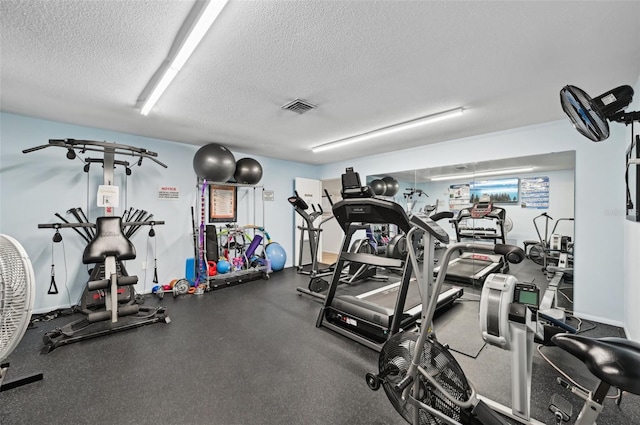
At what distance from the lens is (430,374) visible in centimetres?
146

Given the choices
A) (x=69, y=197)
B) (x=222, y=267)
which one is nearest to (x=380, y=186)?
(x=222, y=267)

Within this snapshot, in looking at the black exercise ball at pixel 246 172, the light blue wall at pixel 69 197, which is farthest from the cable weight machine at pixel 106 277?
the black exercise ball at pixel 246 172

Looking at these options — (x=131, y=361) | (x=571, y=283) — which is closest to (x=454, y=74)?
(x=571, y=283)

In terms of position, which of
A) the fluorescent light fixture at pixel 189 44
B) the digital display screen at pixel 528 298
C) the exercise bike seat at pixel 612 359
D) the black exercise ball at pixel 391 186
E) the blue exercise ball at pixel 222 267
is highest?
Result: the fluorescent light fixture at pixel 189 44

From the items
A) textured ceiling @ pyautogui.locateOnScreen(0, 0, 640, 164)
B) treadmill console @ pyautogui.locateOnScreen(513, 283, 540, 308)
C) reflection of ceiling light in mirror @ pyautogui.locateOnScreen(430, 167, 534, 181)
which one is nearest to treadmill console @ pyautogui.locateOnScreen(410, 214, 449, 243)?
treadmill console @ pyautogui.locateOnScreen(513, 283, 540, 308)

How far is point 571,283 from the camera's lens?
3.75 meters

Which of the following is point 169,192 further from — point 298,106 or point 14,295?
point 14,295

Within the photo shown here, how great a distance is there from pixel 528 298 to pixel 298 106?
284 cm

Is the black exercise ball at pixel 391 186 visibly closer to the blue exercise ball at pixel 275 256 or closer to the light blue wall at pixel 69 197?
the blue exercise ball at pixel 275 256

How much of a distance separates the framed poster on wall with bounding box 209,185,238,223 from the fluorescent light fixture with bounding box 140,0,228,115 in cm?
261

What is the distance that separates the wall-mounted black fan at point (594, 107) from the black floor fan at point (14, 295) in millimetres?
3130

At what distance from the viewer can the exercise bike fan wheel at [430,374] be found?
4.51ft

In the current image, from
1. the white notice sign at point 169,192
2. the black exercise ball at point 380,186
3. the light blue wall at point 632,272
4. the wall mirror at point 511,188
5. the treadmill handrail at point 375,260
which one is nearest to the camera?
the light blue wall at point 632,272

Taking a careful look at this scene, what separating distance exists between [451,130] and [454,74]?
1.85 m
